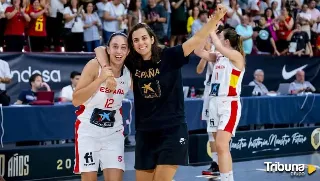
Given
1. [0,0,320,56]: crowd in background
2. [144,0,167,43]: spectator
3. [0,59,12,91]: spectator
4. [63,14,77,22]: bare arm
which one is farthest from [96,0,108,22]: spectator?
[0,59,12,91]: spectator

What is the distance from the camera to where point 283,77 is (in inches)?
698

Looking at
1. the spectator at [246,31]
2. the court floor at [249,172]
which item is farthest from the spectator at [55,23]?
the spectator at [246,31]

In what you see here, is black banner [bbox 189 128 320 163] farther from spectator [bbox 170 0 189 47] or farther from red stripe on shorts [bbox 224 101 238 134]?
spectator [bbox 170 0 189 47]

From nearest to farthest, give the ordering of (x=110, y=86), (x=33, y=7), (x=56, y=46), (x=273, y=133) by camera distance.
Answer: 1. (x=110, y=86)
2. (x=273, y=133)
3. (x=33, y=7)
4. (x=56, y=46)

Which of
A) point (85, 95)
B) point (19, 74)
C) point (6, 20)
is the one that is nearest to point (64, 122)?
point (19, 74)

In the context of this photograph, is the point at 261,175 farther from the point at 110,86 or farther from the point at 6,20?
the point at 6,20

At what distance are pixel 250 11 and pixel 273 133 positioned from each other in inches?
259

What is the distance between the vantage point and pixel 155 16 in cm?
1557

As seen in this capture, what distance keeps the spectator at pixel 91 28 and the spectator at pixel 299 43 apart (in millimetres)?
6126

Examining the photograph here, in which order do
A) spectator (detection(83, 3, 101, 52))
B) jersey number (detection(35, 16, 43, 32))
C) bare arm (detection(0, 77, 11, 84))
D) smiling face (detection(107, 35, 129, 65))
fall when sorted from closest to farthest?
smiling face (detection(107, 35, 129, 65)), bare arm (detection(0, 77, 11, 84)), jersey number (detection(35, 16, 43, 32)), spectator (detection(83, 3, 101, 52))

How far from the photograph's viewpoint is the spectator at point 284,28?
18.5 m

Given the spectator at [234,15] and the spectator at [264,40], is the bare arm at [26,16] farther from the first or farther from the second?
the spectator at [264,40]

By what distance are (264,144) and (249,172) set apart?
7.03ft

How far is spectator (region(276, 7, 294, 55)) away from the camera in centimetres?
1847
